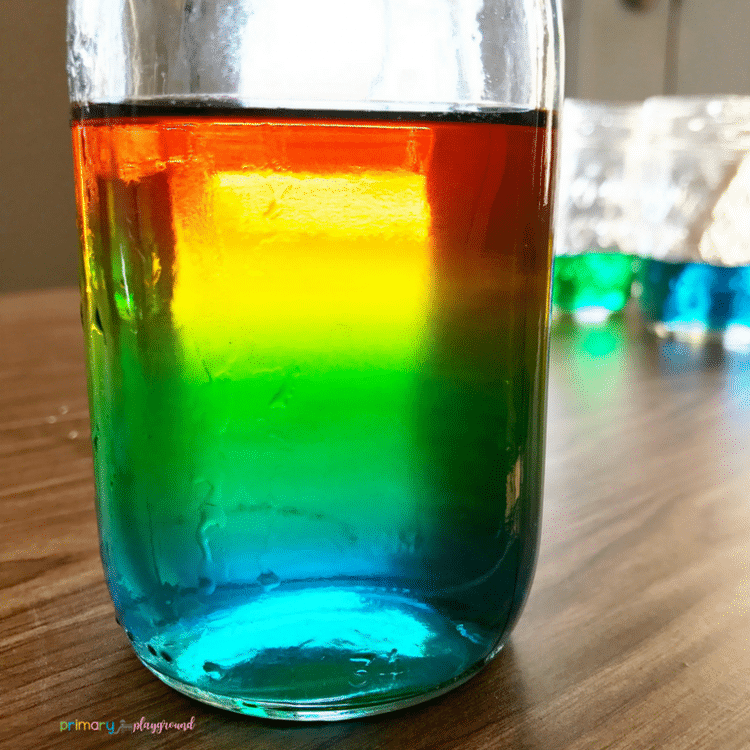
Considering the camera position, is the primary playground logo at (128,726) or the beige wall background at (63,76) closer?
the primary playground logo at (128,726)

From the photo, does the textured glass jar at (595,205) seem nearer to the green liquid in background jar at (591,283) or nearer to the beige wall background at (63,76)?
the green liquid in background jar at (591,283)

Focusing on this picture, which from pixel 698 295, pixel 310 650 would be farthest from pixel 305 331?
pixel 698 295

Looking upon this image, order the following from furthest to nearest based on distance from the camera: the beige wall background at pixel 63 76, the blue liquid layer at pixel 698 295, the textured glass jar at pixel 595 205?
the beige wall background at pixel 63 76 → the textured glass jar at pixel 595 205 → the blue liquid layer at pixel 698 295

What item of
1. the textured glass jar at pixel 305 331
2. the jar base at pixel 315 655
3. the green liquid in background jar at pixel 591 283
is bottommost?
the green liquid in background jar at pixel 591 283

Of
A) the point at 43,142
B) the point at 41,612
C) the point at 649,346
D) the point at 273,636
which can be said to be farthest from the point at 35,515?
the point at 43,142

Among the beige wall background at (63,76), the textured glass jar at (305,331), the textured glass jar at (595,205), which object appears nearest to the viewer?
the textured glass jar at (305,331)

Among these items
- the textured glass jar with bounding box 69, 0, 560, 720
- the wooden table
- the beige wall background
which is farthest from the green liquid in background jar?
the beige wall background

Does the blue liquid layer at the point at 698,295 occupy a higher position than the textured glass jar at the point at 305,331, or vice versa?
the textured glass jar at the point at 305,331

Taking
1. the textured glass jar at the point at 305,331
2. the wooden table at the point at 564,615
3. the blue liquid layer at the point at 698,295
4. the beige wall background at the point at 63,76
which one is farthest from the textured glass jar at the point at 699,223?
the beige wall background at the point at 63,76

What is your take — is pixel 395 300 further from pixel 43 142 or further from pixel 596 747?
pixel 43 142
